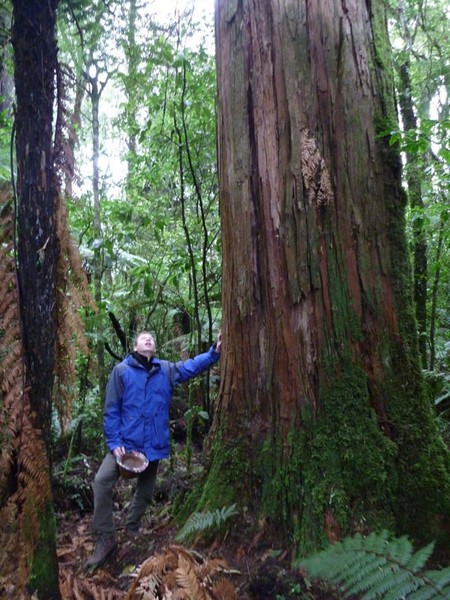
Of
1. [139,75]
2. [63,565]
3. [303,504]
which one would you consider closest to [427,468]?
[303,504]

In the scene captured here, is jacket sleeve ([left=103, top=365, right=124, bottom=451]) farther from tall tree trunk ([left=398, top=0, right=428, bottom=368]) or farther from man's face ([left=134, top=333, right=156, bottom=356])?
tall tree trunk ([left=398, top=0, right=428, bottom=368])

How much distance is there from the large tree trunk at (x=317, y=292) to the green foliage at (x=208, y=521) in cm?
17

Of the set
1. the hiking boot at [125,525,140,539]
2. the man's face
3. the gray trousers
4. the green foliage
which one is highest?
the man's face

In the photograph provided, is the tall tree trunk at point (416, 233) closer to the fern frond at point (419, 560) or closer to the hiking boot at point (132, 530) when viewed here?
the hiking boot at point (132, 530)

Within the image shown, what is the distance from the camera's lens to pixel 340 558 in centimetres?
184

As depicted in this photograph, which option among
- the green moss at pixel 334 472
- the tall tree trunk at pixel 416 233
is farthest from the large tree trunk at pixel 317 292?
the tall tree trunk at pixel 416 233

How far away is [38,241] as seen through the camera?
6.93ft

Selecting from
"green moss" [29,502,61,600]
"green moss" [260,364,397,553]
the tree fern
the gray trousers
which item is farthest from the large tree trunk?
"green moss" [29,502,61,600]

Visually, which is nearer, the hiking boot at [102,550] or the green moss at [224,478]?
the green moss at [224,478]

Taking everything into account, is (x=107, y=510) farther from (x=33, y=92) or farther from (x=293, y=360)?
(x=33, y=92)

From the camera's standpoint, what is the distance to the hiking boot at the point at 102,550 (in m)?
3.50

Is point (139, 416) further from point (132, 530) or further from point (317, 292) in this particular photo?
point (317, 292)

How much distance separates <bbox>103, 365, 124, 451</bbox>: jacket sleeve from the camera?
421 cm

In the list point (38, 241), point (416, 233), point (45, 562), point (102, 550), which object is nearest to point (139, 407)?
point (102, 550)
